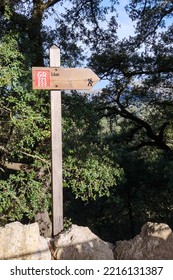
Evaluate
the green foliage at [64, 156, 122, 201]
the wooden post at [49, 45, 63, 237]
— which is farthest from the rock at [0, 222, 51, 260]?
the green foliage at [64, 156, 122, 201]

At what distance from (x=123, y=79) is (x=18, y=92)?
5920mm

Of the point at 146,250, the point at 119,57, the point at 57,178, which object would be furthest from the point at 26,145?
the point at 119,57

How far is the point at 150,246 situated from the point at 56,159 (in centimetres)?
143

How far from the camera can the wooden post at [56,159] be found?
4133 mm

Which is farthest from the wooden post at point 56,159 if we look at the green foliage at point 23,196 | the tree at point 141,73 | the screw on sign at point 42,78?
the tree at point 141,73

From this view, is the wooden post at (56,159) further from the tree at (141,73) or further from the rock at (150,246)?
the tree at (141,73)

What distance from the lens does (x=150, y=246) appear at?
4020 mm

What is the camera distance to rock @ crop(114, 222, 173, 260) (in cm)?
397

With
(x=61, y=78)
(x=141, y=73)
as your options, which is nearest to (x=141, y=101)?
(x=141, y=73)

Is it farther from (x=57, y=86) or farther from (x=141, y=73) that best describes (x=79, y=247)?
(x=141, y=73)

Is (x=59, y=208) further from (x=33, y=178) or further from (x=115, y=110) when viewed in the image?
(x=115, y=110)

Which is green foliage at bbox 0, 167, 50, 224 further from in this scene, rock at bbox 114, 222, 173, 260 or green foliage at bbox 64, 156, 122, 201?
rock at bbox 114, 222, 173, 260

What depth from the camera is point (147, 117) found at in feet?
41.4

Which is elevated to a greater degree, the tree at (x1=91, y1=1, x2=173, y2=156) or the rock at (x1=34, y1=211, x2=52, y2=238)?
the tree at (x1=91, y1=1, x2=173, y2=156)
